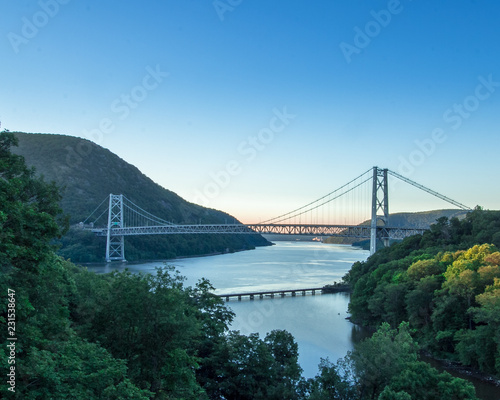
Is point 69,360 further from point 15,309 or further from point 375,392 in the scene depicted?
point 375,392

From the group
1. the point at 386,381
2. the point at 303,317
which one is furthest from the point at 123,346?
the point at 303,317

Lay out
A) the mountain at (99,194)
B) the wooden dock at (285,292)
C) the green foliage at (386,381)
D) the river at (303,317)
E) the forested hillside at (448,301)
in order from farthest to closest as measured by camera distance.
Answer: the mountain at (99,194) < the wooden dock at (285,292) < the river at (303,317) < the forested hillside at (448,301) < the green foliage at (386,381)

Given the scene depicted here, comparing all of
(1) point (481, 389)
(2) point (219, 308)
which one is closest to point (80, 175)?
(2) point (219, 308)

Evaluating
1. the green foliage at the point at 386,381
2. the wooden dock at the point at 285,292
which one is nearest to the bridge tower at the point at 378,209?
the wooden dock at the point at 285,292

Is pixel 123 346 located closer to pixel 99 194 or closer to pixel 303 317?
pixel 303 317

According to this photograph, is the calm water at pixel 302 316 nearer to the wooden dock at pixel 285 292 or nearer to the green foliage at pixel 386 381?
the wooden dock at pixel 285 292

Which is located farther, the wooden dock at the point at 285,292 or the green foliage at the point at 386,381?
the wooden dock at the point at 285,292

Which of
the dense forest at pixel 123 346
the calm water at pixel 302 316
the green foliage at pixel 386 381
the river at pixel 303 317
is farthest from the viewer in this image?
the calm water at pixel 302 316
